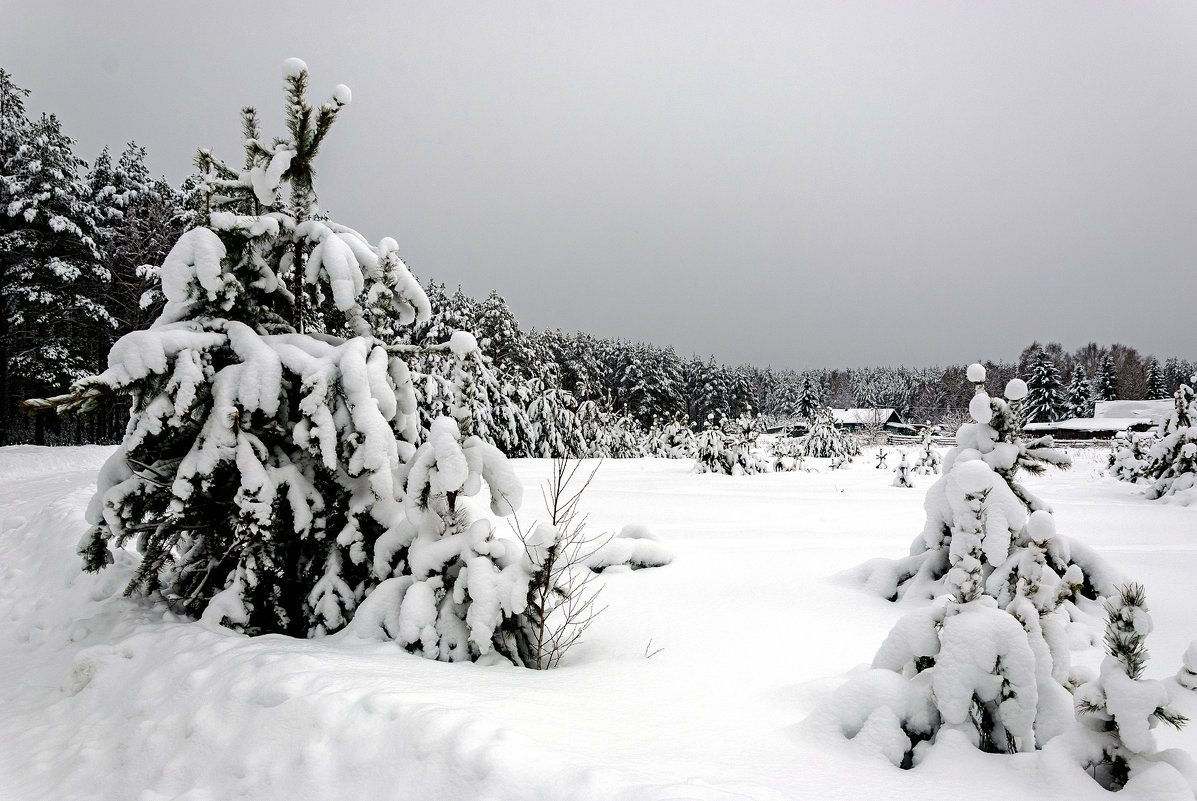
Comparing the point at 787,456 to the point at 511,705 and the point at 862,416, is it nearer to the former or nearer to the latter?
the point at 511,705

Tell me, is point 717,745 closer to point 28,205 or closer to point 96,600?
point 96,600

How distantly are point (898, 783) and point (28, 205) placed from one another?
27585mm

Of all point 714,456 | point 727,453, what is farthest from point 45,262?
point 727,453

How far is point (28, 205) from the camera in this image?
19.5 meters

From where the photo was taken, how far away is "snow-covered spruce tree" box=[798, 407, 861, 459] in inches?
1013

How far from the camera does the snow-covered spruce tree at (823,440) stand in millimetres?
25734

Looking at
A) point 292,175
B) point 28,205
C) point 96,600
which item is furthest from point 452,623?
point 28,205

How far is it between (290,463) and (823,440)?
994 inches

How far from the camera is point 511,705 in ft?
8.18

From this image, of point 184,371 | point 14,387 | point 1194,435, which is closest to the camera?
point 184,371

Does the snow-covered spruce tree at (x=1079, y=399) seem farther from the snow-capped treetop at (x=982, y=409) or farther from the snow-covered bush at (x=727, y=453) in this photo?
the snow-capped treetop at (x=982, y=409)

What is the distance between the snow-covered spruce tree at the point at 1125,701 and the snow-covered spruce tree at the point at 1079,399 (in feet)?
266

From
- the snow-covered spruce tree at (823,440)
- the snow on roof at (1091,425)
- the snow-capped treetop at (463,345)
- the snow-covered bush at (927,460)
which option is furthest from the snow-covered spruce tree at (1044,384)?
the snow-capped treetop at (463,345)

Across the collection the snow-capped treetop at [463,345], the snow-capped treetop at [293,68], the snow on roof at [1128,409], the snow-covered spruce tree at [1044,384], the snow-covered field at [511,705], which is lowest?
the snow-covered field at [511,705]
